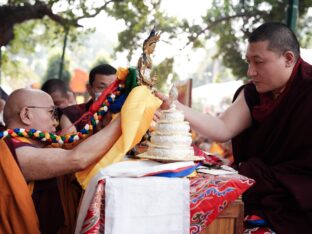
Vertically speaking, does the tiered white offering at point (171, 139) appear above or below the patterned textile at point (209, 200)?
above

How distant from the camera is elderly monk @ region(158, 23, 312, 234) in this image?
7.11 ft

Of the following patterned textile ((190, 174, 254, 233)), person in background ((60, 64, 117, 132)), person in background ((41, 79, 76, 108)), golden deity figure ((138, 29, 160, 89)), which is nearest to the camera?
patterned textile ((190, 174, 254, 233))

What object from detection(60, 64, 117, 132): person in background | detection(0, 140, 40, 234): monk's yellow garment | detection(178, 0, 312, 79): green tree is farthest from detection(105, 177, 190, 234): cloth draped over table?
detection(178, 0, 312, 79): green tree

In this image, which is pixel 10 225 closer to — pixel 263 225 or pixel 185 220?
pixel 185 220

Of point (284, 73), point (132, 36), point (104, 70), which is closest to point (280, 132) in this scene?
point (284, 73)

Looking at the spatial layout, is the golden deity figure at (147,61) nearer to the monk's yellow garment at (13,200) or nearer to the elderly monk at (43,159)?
the elderly monk at (43,159)

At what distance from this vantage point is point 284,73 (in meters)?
2.40

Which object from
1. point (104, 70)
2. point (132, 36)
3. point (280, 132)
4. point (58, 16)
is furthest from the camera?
point (132, 36)

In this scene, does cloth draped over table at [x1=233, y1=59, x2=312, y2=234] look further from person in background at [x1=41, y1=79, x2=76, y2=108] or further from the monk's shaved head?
person in background at [x1=41, y1=79, x2=76, y2=108]

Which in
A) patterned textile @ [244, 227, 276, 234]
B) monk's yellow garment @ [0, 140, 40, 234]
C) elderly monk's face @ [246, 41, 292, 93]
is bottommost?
patterned textile @ [244, 227, 276, 234]

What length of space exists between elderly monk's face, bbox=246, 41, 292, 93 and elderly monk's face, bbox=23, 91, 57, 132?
1.15 meters

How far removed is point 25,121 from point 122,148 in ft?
1.80

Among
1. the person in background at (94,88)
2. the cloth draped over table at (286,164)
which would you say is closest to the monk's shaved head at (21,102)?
the cloth draped over table at (286,164)

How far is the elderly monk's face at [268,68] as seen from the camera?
2.39m
